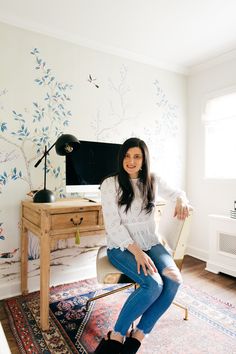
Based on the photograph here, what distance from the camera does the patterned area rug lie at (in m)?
1.54

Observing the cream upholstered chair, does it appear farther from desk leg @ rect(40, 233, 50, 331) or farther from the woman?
desk leg @ rect(40, 233, 50, 331)

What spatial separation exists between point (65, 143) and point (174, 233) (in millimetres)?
1028

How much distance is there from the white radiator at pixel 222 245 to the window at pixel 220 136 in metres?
0.52

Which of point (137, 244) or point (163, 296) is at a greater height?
point (137, 244)

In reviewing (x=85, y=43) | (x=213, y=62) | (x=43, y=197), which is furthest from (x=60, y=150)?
(x=213, y=62)

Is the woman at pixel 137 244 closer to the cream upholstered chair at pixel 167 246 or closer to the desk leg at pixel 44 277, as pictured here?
the cream upholstered chair at pixel 167 246

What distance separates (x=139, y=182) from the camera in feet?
5.85

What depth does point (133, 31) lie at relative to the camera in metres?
2.35

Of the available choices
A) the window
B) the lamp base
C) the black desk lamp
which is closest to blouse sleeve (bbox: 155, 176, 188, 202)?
the black desk lamp

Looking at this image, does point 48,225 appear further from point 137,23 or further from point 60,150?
point 137,23

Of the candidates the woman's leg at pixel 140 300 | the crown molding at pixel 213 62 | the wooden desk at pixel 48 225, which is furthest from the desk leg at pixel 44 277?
the crown molding at pixel 213 62

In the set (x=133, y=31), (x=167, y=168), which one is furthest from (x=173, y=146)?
(x=133, y=31)

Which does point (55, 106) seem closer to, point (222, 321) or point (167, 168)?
point (167, 168)

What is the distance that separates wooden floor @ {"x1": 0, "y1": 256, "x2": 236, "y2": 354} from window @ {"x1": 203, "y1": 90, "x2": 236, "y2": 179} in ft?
3.31
